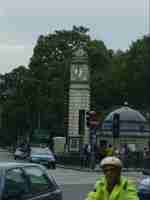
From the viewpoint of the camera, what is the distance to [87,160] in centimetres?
5241

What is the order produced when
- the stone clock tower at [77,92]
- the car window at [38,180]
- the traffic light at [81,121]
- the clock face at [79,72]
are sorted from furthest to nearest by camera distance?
the stone clock tower at [77,92] → the clock face at [79,72] → the traffic light at [81,121] → the car window at [38,180]

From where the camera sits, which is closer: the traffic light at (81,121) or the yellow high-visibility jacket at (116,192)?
the yellow high-visibility jacket at (116,192)

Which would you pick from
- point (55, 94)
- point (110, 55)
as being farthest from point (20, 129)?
point (55, 94)

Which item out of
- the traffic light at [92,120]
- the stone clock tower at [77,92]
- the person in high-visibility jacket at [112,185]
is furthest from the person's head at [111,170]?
the stone clock tower at [77,92]

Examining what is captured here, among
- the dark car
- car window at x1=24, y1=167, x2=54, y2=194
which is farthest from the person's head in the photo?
car window at x1=24, y1=167, x2=54, y2=194

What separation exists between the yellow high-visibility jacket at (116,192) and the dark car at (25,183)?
308 cm

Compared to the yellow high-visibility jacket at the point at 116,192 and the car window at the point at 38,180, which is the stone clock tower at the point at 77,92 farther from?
the yellow high-visibility jacket at the point at 116,192

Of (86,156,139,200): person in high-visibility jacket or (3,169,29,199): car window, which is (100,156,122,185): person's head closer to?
(86,156,139,200): person in high-visibility jacket

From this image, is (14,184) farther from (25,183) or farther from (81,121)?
(81,121)

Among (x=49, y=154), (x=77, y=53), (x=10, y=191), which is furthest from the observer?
(x=77, y=53)

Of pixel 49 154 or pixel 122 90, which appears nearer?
pixel 49 154

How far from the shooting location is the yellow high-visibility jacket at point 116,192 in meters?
7.39

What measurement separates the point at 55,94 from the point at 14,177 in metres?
76.6

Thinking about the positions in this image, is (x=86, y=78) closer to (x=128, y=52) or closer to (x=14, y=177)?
(x=128, y=52)
